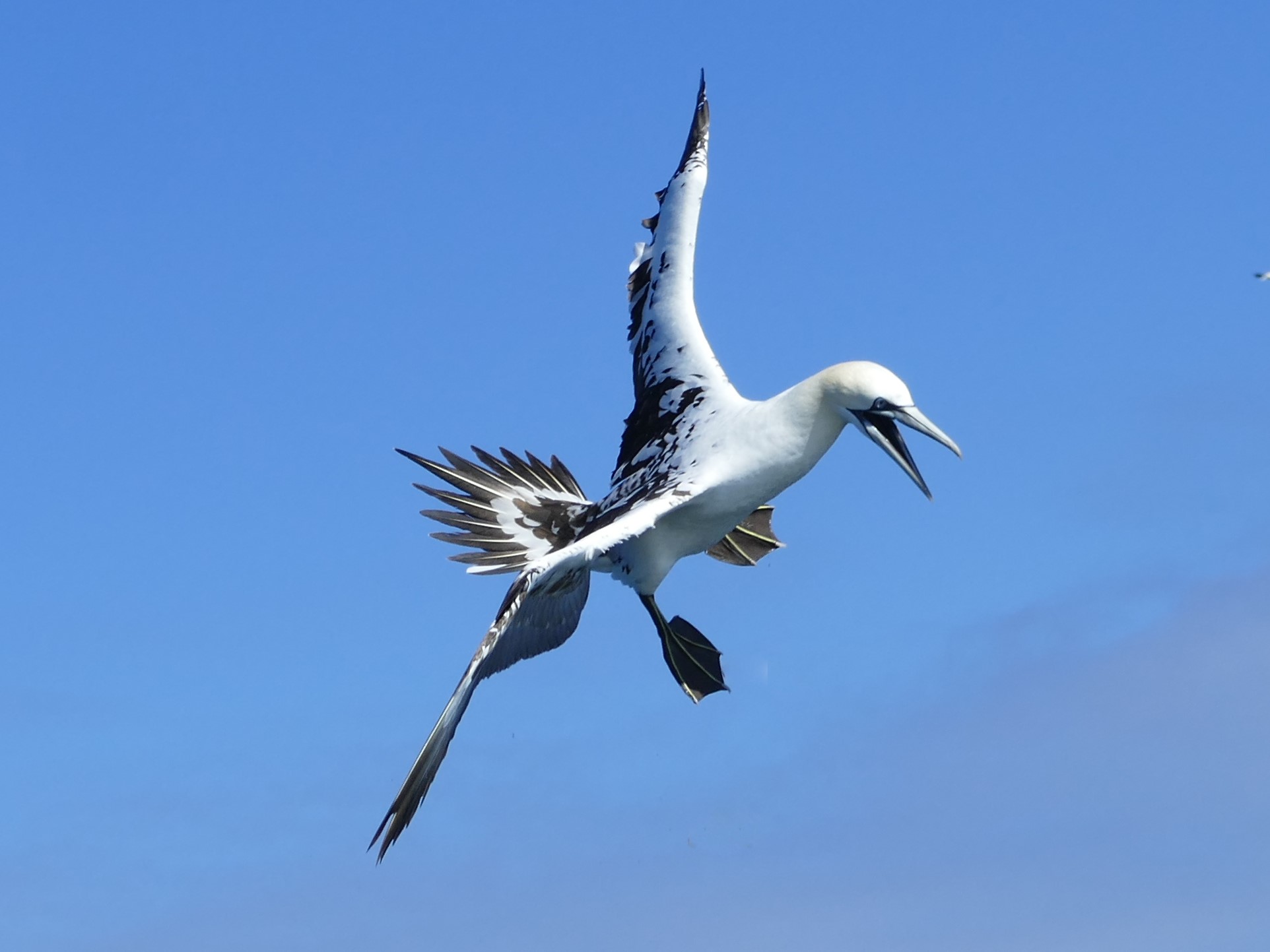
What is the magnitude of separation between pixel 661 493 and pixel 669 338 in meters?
2.83

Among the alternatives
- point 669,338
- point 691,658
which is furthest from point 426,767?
point 669,338

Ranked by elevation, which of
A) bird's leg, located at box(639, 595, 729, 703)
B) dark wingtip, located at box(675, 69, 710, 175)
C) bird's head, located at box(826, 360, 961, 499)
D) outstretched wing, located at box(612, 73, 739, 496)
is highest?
dark wingtip, located at box(675, 69, 710, 175)

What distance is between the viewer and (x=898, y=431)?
48.8 feet

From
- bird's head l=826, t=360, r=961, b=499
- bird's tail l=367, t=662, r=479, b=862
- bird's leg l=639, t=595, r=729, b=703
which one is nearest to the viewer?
bird's tail l=367, t=662, r=479, b=862

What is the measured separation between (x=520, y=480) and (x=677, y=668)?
208 cm

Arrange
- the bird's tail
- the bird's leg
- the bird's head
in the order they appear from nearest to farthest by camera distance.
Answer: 1. the bird's tail
2. the bird's head
3. the bird's leg

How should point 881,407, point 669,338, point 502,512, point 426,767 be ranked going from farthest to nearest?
point 669,338 < point 502,512 < point 881,407 < point 426,767

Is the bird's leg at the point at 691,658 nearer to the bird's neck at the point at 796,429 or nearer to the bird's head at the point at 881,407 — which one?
the bird's neck at the point at 796,429

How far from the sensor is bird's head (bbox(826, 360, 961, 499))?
14.7 m

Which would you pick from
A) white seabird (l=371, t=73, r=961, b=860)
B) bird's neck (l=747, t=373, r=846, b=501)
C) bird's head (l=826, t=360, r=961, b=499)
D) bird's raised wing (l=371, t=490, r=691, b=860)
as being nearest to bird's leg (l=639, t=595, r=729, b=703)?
white seabird (l=371, t=73, r=961, b=860)

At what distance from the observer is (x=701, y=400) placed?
53.9 feet

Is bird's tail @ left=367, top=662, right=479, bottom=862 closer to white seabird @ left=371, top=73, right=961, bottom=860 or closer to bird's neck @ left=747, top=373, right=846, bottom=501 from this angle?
white seabird @ left=371, top=73, right=961, bottom=860

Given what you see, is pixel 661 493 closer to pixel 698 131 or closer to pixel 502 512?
pixel 502 512

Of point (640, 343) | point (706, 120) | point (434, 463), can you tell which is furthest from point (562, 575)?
point (706, 120)
